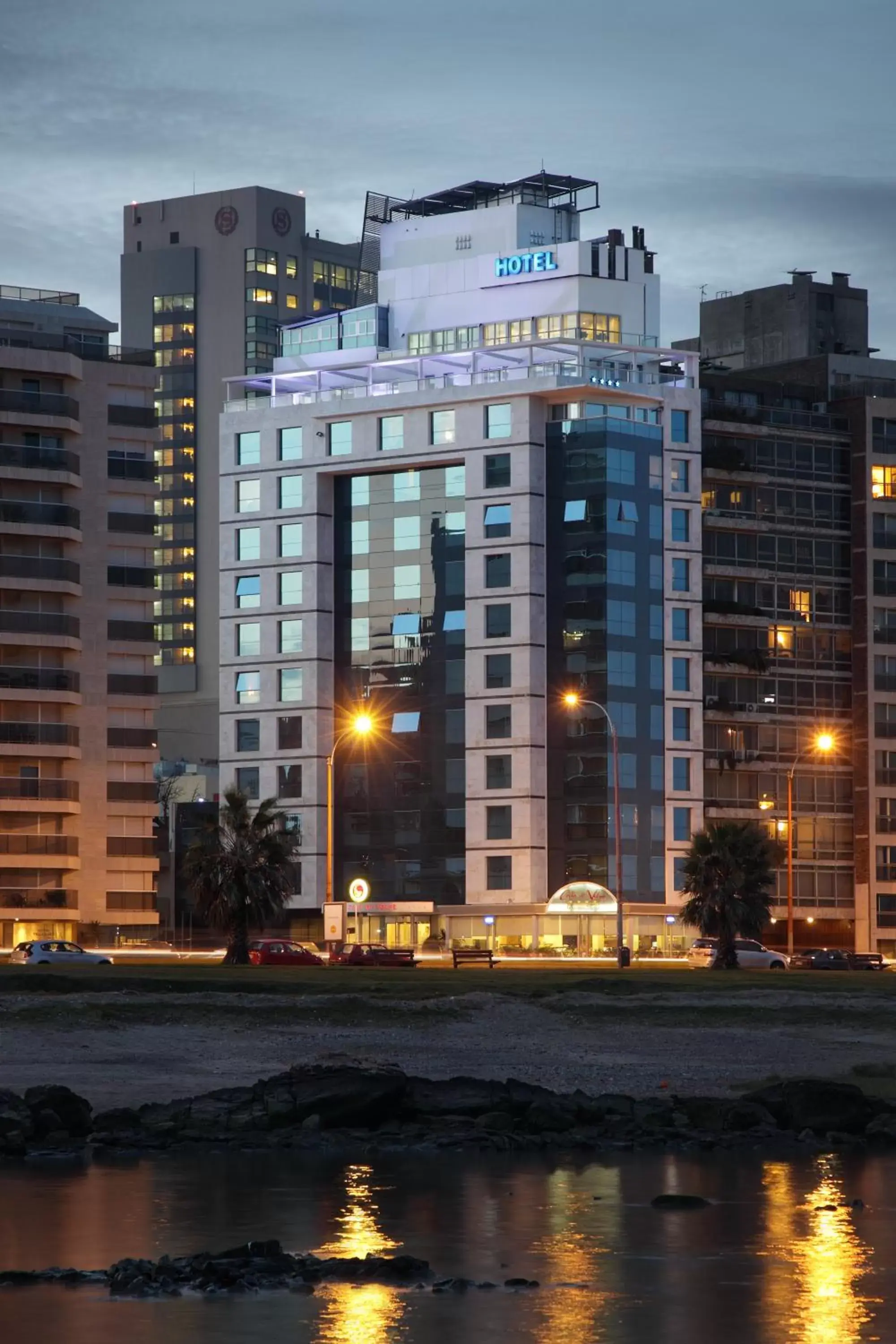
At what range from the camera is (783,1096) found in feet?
149

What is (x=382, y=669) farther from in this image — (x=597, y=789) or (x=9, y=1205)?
(x=9, y=1205)

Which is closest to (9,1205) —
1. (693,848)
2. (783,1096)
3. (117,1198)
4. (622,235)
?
(117,1198)

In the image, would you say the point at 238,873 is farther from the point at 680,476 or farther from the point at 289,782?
the point at 680,476

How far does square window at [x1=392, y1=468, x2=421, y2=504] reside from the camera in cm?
16438

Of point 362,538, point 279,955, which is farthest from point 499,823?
point 279,955

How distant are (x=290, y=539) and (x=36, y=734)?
25.9m

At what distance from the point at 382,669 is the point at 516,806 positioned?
14157 mm

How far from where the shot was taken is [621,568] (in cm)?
15888

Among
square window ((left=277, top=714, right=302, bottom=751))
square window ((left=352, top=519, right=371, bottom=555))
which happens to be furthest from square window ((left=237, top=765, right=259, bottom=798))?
square window ((left=352, top=519, right=371, bottom=555))

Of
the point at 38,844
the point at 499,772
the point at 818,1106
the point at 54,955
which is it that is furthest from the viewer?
the point at 499,772

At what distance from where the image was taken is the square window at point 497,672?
522 feet

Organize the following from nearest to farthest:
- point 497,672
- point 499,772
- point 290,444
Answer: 1. point 499,772
2. point 497,672
3. point 290,444

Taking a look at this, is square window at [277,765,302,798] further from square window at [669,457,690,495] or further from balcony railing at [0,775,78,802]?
square window at [669,457,690,495]

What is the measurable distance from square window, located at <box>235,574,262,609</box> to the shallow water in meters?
129
